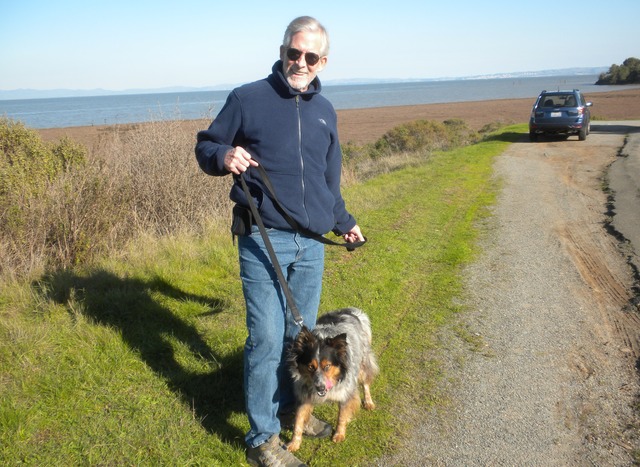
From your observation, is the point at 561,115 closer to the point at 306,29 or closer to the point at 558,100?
the point at 558,100

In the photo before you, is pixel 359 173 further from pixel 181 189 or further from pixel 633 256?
pixel 633 256

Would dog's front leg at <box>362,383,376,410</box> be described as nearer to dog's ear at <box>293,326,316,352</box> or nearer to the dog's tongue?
the dog's tongue

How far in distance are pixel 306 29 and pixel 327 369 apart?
6.79 feet

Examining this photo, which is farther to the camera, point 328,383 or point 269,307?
point 328,383

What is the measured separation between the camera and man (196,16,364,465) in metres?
3.05

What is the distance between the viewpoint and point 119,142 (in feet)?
35.4

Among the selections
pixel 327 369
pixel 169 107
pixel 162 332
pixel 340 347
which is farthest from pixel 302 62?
pixel 169 107

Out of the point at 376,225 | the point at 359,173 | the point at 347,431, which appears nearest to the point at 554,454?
the point at 347,431

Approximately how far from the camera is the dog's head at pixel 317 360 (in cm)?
348

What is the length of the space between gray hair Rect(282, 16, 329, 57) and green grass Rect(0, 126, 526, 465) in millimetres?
2584

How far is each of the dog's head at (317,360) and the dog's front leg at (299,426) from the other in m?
0.23

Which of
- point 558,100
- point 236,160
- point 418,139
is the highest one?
point 236,160

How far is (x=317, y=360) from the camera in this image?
3492 millimetres

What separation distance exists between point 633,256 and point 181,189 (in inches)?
297
